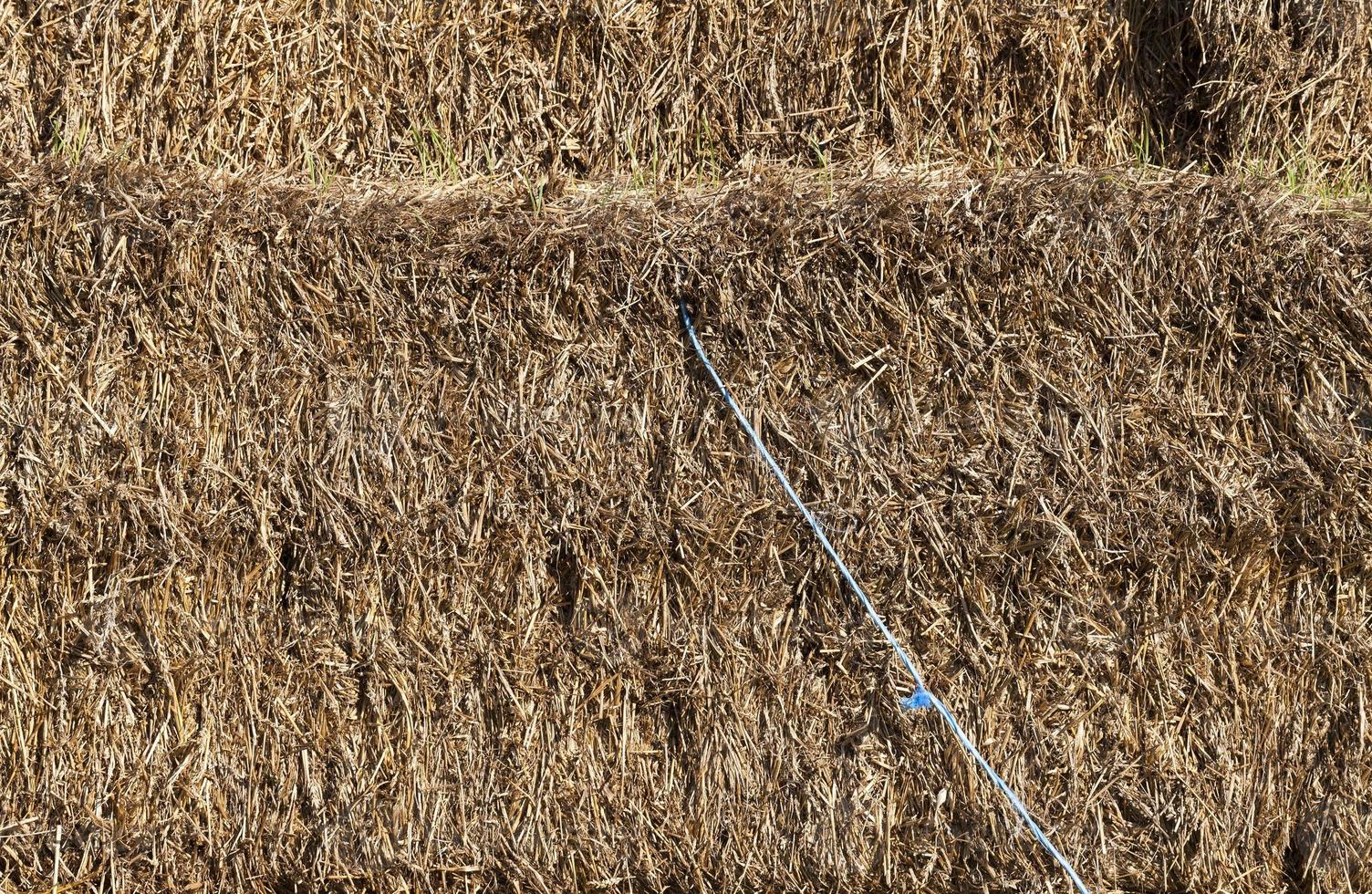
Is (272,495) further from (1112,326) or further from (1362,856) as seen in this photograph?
(1362,856)

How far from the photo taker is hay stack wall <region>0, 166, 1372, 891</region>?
1655 millimetres

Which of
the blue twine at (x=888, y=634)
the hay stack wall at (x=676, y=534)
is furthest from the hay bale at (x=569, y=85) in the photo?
the blue twine at (x=888, y=634)

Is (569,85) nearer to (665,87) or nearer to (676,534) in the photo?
(665,87)

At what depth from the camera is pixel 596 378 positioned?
1.69 metres

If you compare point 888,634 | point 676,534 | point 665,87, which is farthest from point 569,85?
point 888,634

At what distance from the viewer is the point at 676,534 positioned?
5.52 feet

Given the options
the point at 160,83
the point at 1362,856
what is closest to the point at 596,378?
the point at 160,83

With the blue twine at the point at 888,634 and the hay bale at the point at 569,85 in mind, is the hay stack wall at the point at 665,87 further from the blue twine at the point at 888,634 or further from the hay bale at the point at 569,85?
the blue twine at the point at 888,634

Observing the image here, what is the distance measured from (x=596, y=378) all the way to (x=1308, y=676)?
3.86 feet

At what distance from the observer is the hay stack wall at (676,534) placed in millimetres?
1655

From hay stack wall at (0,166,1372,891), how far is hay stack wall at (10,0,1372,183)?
22 centimetres

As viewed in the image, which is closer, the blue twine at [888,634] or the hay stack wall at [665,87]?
the blue twine at [888,634]

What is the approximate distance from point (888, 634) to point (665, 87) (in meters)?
0.98

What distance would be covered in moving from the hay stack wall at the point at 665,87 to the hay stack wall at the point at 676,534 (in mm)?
224
